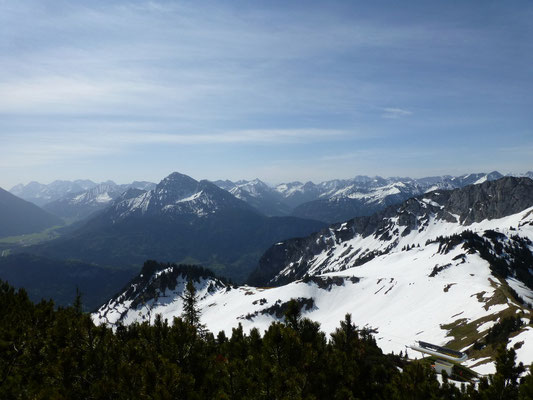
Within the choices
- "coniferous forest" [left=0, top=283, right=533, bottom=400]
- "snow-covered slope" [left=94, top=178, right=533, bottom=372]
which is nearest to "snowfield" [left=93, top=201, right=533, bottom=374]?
"snow-covered slope" [left=94, top=178, right=533, bottom=372]

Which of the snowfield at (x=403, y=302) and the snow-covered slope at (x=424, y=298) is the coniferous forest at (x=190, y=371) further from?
the snow-covered slope at (x=424, y=298)

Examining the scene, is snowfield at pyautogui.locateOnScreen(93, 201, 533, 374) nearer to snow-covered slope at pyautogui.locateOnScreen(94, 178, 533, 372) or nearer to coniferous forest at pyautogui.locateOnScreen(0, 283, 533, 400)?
snow-covered slope at pyautogui.locateOnScreen(94, 178, 533, 372)

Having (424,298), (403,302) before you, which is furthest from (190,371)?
(403,302)

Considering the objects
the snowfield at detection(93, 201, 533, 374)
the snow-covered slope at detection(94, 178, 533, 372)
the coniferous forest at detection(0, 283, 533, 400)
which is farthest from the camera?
the snowfield at detection(93, 201, 533, 374)

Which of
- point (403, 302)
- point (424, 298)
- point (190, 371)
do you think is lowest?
point (403, 302)

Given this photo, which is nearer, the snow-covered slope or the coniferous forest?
the coniferous forest

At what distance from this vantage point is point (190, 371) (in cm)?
1805

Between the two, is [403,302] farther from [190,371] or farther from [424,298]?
[190,371]

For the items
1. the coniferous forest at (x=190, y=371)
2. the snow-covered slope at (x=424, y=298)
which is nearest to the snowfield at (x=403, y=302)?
the snow-covered slope at (x=424, y=298)

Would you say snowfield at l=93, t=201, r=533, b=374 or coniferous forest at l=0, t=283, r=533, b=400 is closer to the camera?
coniferous forest at l=0, t=283, r=533, b=400

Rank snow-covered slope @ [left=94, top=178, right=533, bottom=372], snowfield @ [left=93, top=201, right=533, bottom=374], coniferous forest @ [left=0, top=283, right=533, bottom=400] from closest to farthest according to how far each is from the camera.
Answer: coniferous forest @ [left=0, top=283, right=533, bottom=400]
snow-covered slope @ [left=94, top=178, right=533, bottom=372]
snowfield @ [left=93, top=201, right=533, bottom=374]

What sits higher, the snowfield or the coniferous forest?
the coniferous forest

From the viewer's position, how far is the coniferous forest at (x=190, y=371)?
14.8 metres

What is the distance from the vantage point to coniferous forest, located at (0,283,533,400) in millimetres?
14828
